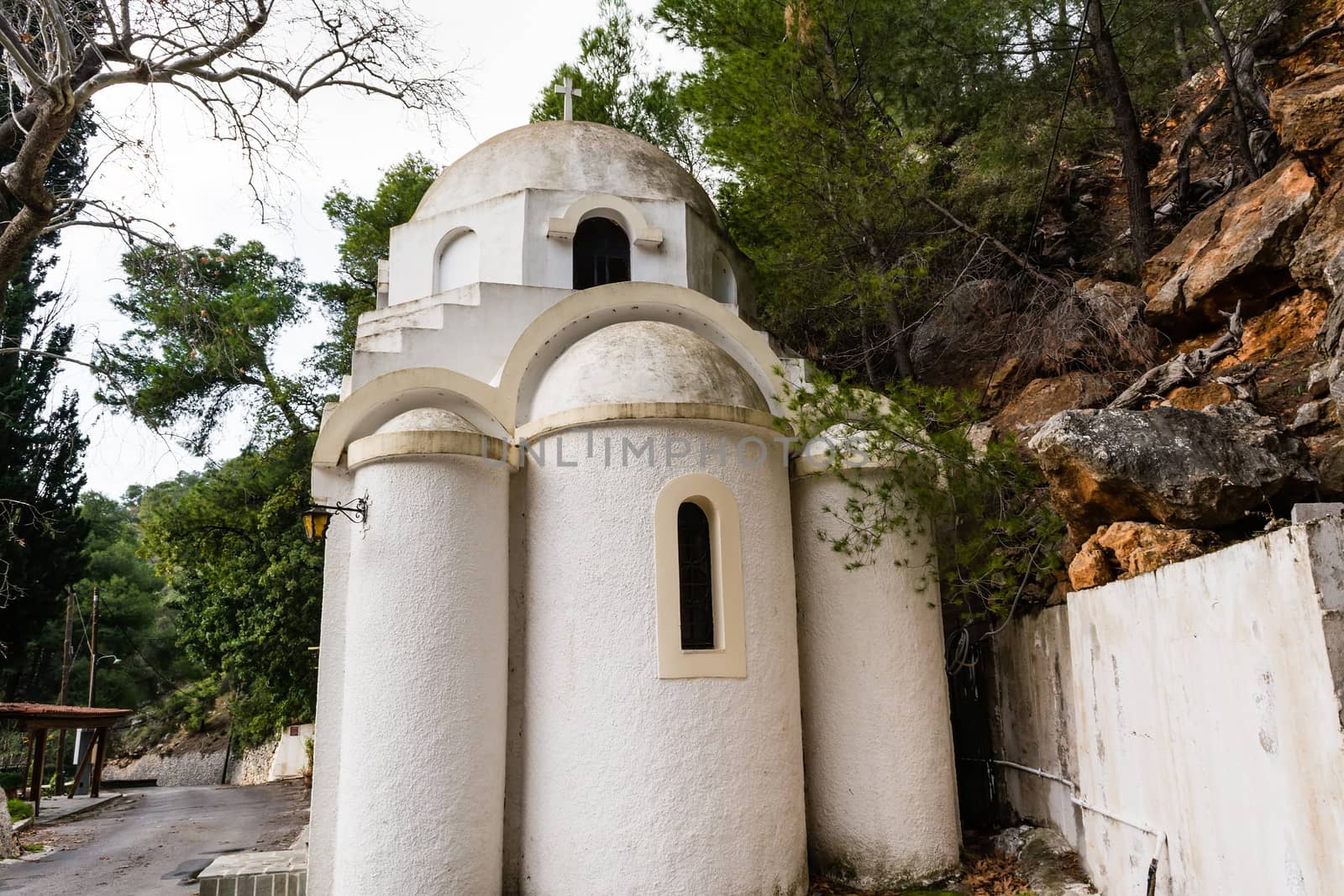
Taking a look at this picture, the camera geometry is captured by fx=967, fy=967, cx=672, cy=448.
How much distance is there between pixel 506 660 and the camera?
8.16 m

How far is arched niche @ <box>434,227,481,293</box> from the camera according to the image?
11.4 m

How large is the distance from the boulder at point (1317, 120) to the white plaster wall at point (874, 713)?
4947mm

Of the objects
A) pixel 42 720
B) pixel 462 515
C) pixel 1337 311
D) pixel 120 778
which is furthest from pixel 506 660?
pixel 120 778

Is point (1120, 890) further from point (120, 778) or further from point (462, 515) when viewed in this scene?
point (120, 778)

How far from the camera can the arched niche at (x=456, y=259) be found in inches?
448

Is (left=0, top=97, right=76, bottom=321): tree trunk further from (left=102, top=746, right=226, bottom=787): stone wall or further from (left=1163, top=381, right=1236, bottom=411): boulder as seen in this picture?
(left=102, top=746, right=226, bottom=787): stone wall

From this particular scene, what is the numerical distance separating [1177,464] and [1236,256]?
4450 millimetres

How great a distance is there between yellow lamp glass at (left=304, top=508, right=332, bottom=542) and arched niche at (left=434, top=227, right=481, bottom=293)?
393 cm

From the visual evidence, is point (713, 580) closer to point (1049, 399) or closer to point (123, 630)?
point (1049, 399)

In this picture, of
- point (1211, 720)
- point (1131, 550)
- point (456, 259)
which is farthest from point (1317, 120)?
point (456, 259)

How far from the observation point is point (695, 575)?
834 cm

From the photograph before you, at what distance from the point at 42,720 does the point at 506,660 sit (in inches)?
610

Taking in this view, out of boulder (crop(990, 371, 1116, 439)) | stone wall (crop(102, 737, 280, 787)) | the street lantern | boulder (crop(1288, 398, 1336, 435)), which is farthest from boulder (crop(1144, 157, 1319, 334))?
stone wall (crop(102, 737, 280, 787))

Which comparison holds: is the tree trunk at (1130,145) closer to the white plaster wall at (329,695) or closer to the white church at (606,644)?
the white church at (606,644)
